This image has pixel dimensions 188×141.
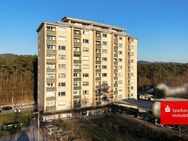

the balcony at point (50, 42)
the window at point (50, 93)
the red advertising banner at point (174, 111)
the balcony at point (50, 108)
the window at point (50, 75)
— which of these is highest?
the balcony at point (50, 42)

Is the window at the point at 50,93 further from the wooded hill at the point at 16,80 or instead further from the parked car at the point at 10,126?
the wooded hill at the point at 16,80

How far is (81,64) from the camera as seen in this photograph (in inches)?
1244

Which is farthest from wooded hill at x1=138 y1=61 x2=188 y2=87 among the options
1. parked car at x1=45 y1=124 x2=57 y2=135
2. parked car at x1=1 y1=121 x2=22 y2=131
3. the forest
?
parked car at x1=1 y1=121 x2=22 y2=131

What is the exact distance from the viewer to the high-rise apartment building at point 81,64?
28531 mm

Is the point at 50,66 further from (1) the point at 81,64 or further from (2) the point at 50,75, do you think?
(1) the point at 81,64

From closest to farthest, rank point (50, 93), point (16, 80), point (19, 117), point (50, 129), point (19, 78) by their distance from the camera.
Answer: point (50, 129)
point (50, 93)
point (19, 117)
point (16, 80)
point (19, 78)

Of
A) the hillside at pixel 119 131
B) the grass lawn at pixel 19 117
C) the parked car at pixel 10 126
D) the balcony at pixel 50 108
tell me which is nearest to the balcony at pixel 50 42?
the balcony at pixel 50 108

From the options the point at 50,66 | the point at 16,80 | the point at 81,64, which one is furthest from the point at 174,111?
the point at 16,80

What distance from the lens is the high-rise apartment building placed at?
2853 centimetres

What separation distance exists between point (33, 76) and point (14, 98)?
6.79 metres

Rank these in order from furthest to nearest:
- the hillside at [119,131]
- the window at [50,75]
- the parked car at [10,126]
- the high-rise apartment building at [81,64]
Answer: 1. the high-rise apartment building at [81,64]
2. the window at [50,75]
3. the parked car at [10,126]
4. the hillside at [119,131]

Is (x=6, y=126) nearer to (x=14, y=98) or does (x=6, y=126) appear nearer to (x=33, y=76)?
(x=14, y=98)

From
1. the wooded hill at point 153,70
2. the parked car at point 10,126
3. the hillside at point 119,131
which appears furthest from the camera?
the wooded hill at point 153,70

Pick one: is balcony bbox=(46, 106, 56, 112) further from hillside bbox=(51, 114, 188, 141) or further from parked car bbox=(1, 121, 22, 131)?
parked car bbox=(1, 121, 22, 131)
